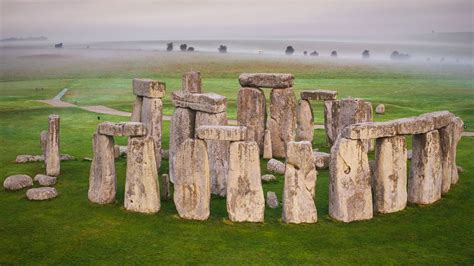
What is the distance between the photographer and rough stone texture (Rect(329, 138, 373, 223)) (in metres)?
12.3

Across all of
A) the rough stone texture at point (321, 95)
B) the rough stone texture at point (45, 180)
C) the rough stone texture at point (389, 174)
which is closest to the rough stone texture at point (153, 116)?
the rough stone texture at point (45, 180)

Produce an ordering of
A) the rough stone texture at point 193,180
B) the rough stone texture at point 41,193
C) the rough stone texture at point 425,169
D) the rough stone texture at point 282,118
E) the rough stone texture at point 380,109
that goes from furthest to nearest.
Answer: the rough stone texture at point 380,109, the rough stone texture at point 282,118, the rough stone texture at point 41,193, the rough stone texture at point 425,169, the rough stone texture at point 193,180

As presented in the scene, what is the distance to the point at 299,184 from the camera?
1213cm

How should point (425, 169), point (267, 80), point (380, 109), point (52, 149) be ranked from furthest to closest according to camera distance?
1. point (380, 109)
2. point (267, 80)
3. point (52, 149)
4. point (425, 169)

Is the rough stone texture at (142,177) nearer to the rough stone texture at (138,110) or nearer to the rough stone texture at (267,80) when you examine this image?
the rough stone texture at (138,110)

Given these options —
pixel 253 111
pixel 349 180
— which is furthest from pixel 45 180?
pixel 349 180

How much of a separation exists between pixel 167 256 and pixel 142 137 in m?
3.41

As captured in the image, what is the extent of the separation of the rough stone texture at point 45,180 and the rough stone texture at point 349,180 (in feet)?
25.7

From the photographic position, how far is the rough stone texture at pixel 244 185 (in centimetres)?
1212

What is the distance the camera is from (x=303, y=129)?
867 inches

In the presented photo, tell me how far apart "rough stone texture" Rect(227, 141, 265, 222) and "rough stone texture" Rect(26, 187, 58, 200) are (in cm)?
485

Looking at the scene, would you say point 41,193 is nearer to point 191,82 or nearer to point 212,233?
point 212,233

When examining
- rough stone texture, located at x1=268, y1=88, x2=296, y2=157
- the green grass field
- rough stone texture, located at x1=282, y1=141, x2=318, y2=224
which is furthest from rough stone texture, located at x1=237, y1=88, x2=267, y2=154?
rough stone texture, located at x1=282, y1=141, x2=318, y2=224

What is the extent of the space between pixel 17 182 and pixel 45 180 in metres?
0.74
